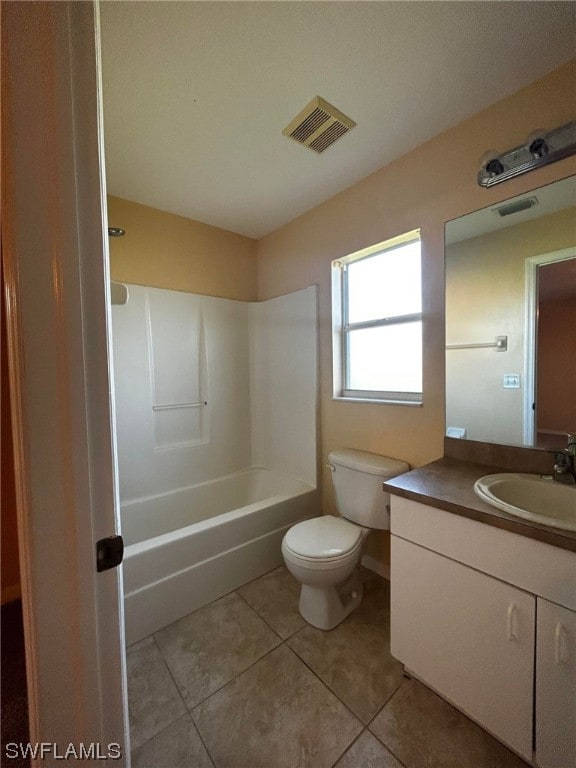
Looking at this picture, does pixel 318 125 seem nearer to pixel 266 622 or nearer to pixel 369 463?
pixel 369 463

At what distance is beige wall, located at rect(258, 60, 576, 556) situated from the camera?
1.20 m

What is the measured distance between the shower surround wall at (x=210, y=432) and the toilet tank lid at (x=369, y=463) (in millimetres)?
398

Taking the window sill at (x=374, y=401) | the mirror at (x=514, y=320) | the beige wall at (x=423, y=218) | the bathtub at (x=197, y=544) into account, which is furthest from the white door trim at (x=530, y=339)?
the bathtub at (x=197, y=544)

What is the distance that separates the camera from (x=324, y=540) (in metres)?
1.48

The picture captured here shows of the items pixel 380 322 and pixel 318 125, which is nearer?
pixel 318 125

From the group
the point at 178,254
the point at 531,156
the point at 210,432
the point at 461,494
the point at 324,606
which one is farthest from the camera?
the point at 210,432

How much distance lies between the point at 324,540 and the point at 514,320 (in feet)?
4.57

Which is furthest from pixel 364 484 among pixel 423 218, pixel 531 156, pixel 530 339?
pixel 531 156

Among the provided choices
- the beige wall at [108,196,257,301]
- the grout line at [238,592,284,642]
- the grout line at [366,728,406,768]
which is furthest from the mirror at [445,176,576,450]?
the beige wall at [108,196,257,301]

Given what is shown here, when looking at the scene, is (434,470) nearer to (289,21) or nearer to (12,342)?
(12,342)

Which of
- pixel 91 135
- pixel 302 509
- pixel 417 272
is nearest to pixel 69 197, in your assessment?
pixel 91 135

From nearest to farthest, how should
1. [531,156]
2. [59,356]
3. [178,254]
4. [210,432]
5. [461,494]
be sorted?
[59,356], [461,494], [531,156], [178,254], [210,432]

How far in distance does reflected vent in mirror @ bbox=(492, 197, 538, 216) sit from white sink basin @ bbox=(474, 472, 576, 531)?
1.14m

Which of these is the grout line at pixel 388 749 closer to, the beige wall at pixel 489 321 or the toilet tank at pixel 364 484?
the toilet tank at pixel 364 484
